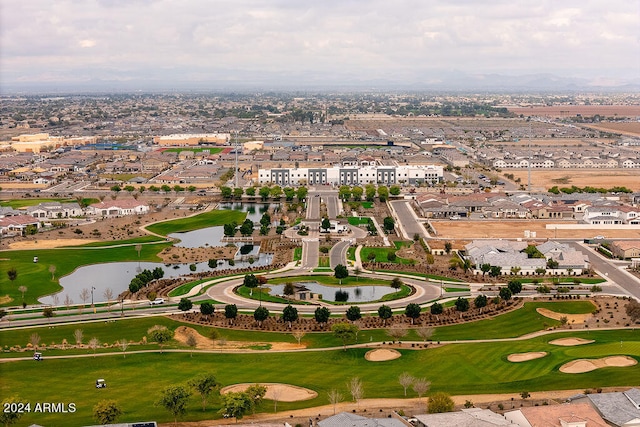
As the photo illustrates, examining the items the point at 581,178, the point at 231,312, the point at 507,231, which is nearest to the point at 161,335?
the point at 231,312

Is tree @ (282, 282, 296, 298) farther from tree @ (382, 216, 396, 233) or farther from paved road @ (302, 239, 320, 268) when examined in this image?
tree @ (382, 216, 396, 233)

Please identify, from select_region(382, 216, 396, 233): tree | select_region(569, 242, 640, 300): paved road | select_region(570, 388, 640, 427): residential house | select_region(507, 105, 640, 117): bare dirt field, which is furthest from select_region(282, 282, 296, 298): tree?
select_region(507, 105, 640, 117): bare dirt field

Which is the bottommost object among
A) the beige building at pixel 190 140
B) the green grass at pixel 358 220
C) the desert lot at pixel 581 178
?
the green grass at pixel 358 220

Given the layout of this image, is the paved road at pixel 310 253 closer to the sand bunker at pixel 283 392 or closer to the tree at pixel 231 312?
the tree at pixel 231 312

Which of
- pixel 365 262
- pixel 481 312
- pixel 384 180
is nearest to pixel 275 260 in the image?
pixel 365 262

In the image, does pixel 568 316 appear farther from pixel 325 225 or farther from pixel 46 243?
pixel 46 243

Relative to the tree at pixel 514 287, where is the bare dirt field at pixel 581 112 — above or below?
above

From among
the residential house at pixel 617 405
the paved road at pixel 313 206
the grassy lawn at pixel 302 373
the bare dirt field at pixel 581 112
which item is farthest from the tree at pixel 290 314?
the bare dirt field at pixel 581 112
